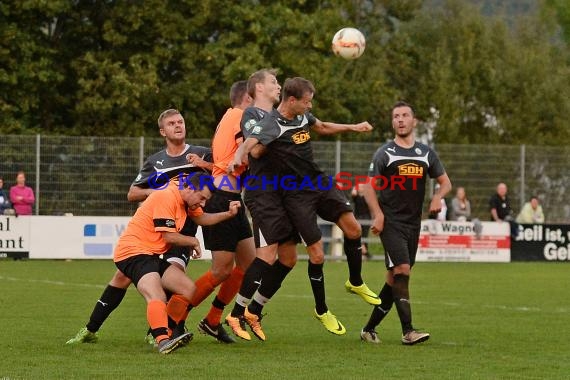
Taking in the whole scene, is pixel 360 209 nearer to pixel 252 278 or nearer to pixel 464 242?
pixel 464 242

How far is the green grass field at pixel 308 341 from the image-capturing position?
898 cm

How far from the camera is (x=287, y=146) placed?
10.8m

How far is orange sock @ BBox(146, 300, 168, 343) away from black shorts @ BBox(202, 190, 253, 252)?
1210mm

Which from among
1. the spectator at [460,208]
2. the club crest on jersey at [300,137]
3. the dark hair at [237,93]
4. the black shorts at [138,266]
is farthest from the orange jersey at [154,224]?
the spectator at [460,208]

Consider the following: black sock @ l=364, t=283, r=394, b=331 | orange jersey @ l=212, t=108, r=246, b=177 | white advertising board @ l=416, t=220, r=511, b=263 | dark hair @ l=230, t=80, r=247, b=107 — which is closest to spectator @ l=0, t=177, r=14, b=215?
white advertising board @ l=416, t=220, r=511, b=263

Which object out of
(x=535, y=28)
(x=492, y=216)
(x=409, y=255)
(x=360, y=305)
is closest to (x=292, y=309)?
(x=360, y=305)

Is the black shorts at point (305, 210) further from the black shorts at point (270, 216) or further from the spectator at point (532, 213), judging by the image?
the spectator at point (532, 213)

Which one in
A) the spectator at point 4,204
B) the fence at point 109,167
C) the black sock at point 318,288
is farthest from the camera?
the fence at point 109,167

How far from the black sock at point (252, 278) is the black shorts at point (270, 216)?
18cm

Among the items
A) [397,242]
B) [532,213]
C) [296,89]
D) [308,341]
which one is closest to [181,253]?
[308,341]

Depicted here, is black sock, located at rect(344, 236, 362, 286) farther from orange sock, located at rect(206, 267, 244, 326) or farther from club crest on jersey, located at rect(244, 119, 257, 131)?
club crest on jersey, located at rect(244, 119, 257, 131)

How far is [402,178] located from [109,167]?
16.7m

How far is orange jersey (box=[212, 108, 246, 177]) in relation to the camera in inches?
436

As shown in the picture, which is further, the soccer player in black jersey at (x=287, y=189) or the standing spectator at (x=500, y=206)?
the standing spectator at (x=500, y=206)
